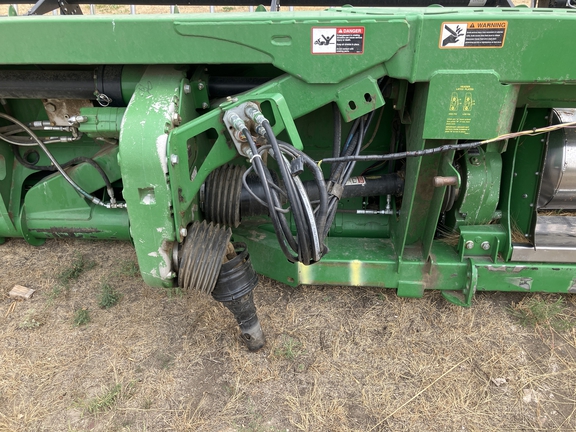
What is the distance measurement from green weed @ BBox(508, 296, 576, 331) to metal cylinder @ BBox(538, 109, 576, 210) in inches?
22.3

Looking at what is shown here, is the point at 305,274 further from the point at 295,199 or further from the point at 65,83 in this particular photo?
the point at 65,83

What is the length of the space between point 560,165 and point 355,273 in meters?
1.16

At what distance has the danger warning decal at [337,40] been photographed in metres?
1.68

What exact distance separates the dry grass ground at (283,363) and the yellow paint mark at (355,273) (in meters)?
0.15

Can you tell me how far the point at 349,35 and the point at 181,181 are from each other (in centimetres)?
87

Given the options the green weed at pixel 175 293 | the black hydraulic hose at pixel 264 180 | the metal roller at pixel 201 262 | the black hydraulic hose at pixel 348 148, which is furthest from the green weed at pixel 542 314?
the green weed at pixel 175 293

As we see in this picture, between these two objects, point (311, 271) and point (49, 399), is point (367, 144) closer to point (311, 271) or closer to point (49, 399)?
point (311, 271)

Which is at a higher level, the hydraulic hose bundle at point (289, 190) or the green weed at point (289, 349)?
the hydraulic hose bundle at point (289, 190)

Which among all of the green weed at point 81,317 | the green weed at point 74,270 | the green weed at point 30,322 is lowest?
the green weed at point 30,322

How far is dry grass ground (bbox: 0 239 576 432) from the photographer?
1.94m

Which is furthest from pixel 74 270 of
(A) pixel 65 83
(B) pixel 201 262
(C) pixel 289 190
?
(C) pixel 289 190

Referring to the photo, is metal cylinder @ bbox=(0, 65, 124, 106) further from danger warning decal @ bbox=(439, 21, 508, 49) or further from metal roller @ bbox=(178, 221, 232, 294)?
danger warning decal @ bbox=(439, 21, 508, 49)

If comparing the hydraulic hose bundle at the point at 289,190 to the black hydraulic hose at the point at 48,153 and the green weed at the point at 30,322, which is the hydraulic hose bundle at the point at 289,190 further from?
the green weed at the point at 30,322

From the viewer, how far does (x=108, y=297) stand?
8.29 feet
